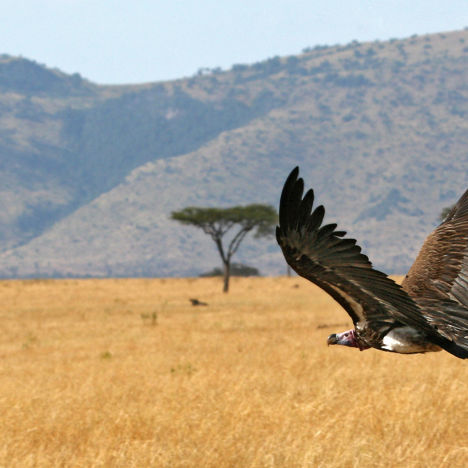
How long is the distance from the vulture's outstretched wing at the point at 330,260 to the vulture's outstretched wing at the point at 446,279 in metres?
0.34

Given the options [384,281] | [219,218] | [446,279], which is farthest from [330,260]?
[219,218]

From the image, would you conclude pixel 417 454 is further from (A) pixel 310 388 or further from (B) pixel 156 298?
(B) pixel 156 298

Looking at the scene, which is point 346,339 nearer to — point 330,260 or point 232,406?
point 330,260

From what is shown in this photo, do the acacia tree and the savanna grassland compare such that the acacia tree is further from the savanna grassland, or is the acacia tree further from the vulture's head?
the vulture's head

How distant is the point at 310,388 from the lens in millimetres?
11086

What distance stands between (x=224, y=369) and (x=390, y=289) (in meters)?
8.06

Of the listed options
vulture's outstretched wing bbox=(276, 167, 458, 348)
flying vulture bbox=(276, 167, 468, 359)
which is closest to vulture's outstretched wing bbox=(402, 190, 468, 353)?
flying vulture bbox=(276, 167, 468, 359)

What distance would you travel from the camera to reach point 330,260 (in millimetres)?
5188

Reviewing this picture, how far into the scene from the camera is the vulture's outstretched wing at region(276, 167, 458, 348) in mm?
5012

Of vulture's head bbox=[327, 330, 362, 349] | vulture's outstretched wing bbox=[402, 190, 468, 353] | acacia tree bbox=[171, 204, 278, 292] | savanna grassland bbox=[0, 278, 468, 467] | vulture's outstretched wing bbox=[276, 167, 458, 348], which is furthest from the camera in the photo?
acacia tree bbox=[171, 204, 278, 292]

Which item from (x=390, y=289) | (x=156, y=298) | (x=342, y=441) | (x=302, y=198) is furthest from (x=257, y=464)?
(x=156, y=298)

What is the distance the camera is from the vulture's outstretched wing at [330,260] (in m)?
5.01

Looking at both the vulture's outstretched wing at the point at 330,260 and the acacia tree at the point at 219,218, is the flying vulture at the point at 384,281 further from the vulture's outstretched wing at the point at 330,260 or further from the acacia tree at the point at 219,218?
the acacia tree at the point at 219,218

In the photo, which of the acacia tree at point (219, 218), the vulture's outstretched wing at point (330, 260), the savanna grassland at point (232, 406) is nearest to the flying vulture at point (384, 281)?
the vulture's outstretched wing at point (330, 260)
